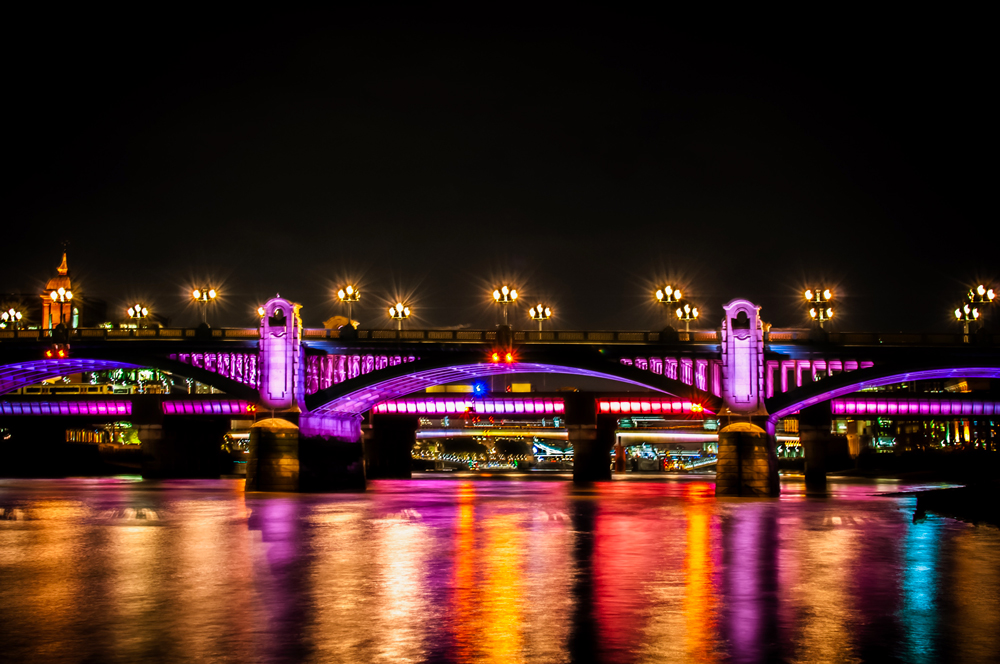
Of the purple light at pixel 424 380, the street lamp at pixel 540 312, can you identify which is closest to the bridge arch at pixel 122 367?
the purple light at pixel 424 380

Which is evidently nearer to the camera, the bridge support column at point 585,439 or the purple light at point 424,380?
the purple light at point 424,380

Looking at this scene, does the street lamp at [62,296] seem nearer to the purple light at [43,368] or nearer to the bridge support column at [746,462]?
the purple light at [43,368]

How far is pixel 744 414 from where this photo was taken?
235 ft

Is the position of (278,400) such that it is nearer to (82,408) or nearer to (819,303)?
(819,303)

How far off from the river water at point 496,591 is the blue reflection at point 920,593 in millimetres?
71

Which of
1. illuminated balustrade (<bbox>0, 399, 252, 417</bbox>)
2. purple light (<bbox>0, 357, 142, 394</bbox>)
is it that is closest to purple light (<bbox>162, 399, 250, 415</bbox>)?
illuminated balustrade (<bbox>0, 399, 252, 417</bbox>)

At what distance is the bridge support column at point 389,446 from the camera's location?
395ft

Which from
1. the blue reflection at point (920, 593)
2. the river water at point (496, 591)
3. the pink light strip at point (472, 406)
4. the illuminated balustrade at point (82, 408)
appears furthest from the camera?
the pink light strip at point (472, 406)

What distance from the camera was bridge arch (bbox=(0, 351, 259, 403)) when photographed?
7588cm

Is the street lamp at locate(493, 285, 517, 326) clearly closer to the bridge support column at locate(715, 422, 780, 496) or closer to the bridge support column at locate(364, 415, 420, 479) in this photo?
the bridge support column at locate(715, 422, 780, 496)

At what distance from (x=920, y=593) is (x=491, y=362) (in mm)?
56197

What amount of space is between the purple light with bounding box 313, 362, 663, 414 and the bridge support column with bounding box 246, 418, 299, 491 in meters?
3.49

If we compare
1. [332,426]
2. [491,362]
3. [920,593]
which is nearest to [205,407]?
[332,426]

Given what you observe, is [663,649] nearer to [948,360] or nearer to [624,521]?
[624,521]
